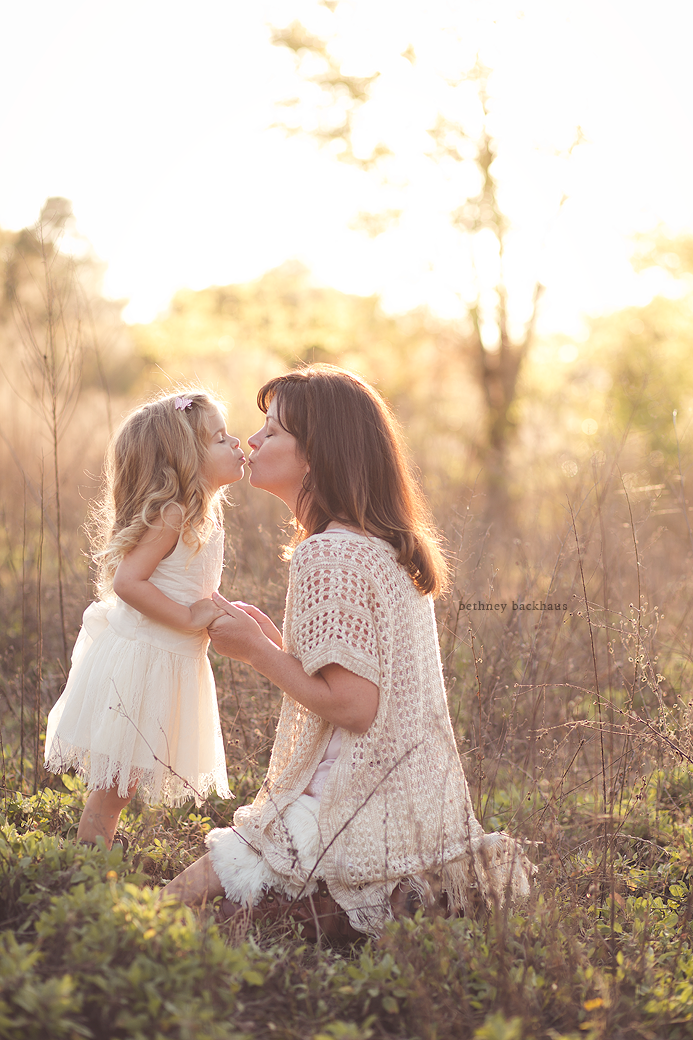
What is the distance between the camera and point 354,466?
226 cm

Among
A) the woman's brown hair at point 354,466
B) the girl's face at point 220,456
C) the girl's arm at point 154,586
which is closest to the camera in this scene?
the woman's brown hair at point 354,466

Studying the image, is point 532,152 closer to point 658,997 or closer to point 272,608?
point 272,608

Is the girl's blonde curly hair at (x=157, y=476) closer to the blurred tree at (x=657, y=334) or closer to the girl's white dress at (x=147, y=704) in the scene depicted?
the girl's white dress at (x=147, y=704)

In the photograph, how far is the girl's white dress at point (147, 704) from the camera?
7.95 ft

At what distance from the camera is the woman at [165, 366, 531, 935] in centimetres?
206

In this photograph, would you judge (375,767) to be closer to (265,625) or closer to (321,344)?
(265,625)

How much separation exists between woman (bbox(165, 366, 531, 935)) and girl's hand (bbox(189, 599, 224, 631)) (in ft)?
0.32

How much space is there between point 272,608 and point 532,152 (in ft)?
26.9

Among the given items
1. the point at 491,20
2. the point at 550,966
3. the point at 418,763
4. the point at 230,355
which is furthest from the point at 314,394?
the point at 230,355

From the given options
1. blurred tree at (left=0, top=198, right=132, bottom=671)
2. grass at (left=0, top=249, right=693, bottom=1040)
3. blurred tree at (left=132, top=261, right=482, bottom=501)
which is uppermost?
blurred tree at (left=132, top=261, right=482, bottom=501)

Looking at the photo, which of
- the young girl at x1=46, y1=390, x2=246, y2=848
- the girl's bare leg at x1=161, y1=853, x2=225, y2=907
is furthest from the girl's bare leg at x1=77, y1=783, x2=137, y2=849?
the girl's bare leg at x1=161, y1=853, x2=225, y2=907

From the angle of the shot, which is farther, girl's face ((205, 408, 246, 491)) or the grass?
girl's face ((205, 408, 246, 491))

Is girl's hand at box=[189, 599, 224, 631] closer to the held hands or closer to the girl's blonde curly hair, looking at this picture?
the held hands

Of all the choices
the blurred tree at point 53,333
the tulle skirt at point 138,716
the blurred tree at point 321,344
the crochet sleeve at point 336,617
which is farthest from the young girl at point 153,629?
the blurred tree at point 321,344
